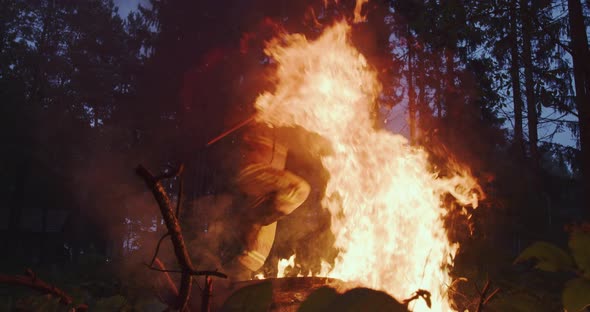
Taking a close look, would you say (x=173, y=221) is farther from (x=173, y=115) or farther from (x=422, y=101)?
(x=173, y=115)

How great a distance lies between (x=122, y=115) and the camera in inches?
1104

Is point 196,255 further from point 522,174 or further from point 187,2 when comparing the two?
point 187,2

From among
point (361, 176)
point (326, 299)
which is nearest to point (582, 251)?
point (326, 299)

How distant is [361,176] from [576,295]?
5563 mm

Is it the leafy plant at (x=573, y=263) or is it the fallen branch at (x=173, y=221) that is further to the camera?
the leafy plant at (x=573, y=263)

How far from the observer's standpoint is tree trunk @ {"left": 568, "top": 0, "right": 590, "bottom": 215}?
9.07 m

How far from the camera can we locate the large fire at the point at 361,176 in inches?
221

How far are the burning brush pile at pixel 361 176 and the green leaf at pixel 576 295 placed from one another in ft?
14.2

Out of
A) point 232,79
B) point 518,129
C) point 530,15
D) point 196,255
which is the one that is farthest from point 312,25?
point 196,255

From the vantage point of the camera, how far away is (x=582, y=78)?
31.3 ft

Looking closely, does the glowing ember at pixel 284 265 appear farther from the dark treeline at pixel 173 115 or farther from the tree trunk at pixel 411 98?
the tree trunk at pixel 411 98

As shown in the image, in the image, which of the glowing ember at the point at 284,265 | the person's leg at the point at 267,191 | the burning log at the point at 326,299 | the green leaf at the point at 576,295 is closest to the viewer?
the burning log at the point at 326,299

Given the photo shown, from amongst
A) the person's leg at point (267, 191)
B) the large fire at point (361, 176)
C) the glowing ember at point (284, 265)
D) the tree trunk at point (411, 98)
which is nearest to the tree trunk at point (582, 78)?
the large fire at point (361, 176)

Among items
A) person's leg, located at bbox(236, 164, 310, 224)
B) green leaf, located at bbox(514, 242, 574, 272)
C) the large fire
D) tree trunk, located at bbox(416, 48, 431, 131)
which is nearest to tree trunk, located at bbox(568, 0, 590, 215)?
the large fire
